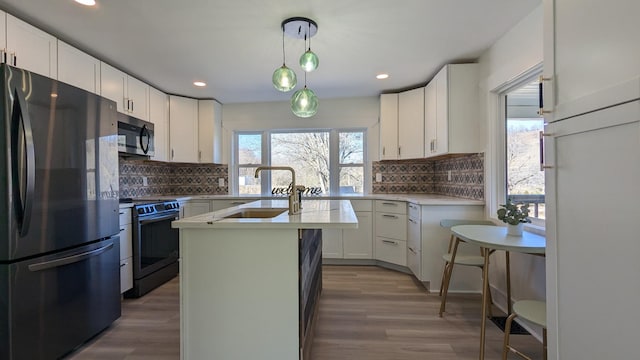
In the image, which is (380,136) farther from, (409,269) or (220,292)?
(220,292)

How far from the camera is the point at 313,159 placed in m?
4.34

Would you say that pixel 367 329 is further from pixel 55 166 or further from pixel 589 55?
pixel 55 166

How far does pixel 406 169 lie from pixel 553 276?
10.2 feet

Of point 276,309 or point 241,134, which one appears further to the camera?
point 241,134

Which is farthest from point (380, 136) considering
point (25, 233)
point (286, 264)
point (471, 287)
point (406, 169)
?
point (25, 233)

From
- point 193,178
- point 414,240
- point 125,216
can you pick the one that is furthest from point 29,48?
point 414,240

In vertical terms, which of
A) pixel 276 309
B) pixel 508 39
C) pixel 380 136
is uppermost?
pixel 508 39

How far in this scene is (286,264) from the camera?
1.51 meters

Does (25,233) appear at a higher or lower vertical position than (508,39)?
lower

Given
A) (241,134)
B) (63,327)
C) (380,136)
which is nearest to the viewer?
(63,327)

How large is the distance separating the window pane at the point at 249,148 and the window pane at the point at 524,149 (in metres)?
3.17

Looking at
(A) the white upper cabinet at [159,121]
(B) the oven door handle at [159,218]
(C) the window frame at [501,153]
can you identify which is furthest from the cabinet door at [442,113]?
(A) the white upper cabinet at [159,121]

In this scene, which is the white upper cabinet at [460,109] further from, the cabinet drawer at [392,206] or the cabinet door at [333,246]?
the cabinet door at [333,246]

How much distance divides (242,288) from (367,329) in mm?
1156
